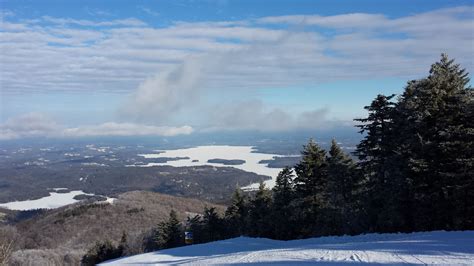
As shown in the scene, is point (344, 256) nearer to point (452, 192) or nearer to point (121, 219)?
point (452, 192)

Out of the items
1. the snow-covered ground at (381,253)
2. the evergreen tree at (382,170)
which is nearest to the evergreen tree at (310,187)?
the evergreen tree at (382,170)

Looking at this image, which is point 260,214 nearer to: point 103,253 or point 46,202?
point 103,253

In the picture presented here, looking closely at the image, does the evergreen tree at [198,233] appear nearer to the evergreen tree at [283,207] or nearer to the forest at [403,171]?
the evergreen tree at [283,207]

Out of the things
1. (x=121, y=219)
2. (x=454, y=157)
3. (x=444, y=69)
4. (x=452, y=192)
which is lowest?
(x=121, y=219)

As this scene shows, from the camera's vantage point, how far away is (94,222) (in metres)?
113

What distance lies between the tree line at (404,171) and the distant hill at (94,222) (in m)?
66.3

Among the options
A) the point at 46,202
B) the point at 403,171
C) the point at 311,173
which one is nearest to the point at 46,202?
the point at 46,202

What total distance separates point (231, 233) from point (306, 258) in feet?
105

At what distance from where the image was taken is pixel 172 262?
1609 centimetres

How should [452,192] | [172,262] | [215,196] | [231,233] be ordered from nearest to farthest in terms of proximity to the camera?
[172,262] < [452,192] < [231,233] < [215,196]

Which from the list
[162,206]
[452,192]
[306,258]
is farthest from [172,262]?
[162,206]

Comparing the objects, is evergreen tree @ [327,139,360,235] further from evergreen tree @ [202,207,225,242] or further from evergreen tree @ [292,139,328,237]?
evergreen tree @ [202,207,225,242]

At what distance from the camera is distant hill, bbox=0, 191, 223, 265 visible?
330ft

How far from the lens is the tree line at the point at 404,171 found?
20438 millimetres
